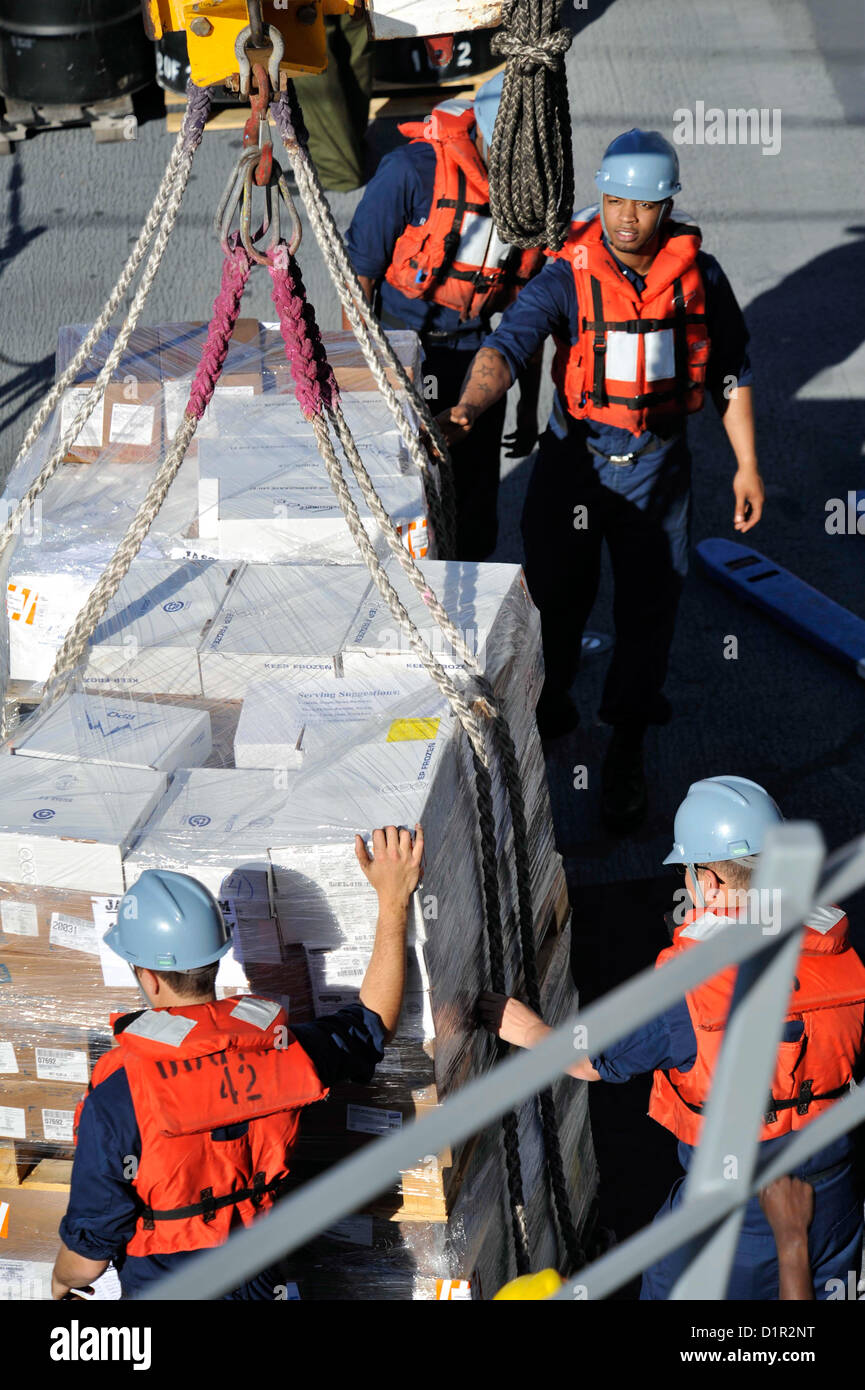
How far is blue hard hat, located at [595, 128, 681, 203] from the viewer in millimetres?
4422

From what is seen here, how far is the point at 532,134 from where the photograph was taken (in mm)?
3885

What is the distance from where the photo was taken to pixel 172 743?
126 inches

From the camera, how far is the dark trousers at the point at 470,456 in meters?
5.53

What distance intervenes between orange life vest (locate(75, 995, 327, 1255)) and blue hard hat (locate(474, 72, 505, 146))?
11.2ft

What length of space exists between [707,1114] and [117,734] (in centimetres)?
195

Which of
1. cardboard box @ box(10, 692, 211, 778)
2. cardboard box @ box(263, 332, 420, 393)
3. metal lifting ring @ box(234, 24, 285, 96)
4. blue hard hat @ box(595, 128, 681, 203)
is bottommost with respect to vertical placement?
cardboard box @ box(10, 692, 211, 778)

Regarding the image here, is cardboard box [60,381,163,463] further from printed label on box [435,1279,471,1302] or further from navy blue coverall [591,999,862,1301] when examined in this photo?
printed label on box [435,1279,471,1302]

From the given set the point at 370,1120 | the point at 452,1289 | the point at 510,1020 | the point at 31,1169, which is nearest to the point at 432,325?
the point at 510,1020

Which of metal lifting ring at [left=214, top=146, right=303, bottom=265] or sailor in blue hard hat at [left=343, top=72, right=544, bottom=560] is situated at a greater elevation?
metal lifting ring at [left=214, top=146, right=303, bottom=265]

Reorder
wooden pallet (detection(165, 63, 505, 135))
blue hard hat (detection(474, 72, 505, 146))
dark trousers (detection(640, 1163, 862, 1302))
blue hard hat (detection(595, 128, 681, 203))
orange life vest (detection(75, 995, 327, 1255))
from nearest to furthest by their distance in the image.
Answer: orange life vest (detection(75, 995, 327, 1255))
dark trousers (detection(640, 1163, 862, 1302))
blue hard hat (detection(595, 128, 681, 203))
blue hard hat (detection(474, 72, 505, 146))
wooden pallet (detection(165, 63, 505, 135))

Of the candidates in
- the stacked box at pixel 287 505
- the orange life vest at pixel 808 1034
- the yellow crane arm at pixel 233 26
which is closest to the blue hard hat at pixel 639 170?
the stacked box at pixel 287 505

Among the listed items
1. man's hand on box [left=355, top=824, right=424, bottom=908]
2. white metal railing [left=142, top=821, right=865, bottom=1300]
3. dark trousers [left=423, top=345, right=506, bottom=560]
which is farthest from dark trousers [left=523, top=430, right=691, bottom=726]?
white metal railing [left=142, top=821, right=865, bottom=1300]

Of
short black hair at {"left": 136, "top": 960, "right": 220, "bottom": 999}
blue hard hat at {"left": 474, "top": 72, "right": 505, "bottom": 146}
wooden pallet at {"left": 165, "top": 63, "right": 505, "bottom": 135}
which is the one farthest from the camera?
wooden pallet at {"left": 165, "top": 63, "right": 505, "bottom": 135}

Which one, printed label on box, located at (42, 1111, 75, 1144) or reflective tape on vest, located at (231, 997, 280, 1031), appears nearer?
reflective tape on vest, located at (231, 997, 280, 1031)
